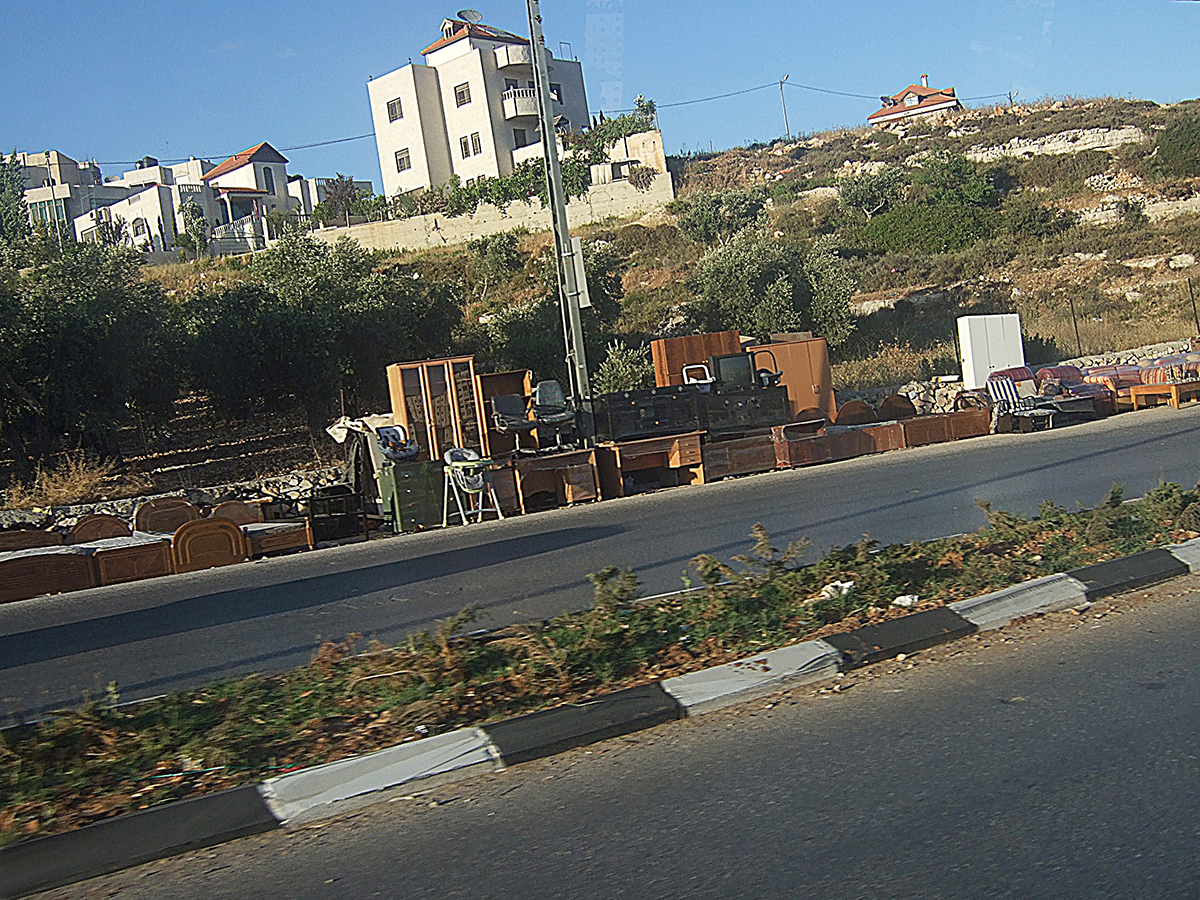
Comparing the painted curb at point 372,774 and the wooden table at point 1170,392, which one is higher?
the painted curb at point 372,774

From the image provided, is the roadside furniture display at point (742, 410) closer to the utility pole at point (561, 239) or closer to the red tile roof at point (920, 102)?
the utility pole at point (561, 239)

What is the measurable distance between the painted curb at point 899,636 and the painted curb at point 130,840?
3055 millimetres

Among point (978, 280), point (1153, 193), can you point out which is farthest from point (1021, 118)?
point (978, 280)

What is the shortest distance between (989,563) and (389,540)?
9225mm

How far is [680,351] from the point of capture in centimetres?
2261

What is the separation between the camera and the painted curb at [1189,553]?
711 cm

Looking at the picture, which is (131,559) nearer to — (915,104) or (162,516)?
(162,516)

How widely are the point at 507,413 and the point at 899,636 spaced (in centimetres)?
1200

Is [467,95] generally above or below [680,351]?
above

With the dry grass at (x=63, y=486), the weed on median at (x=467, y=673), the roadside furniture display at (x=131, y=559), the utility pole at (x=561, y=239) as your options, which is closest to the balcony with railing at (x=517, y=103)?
the utility pole at (x=561, y=239)

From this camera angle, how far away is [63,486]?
20.1m

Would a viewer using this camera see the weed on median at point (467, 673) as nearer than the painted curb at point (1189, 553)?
Yes

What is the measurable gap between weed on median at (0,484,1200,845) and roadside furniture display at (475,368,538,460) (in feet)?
32.0

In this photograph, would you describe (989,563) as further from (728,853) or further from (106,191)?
(106,191)
